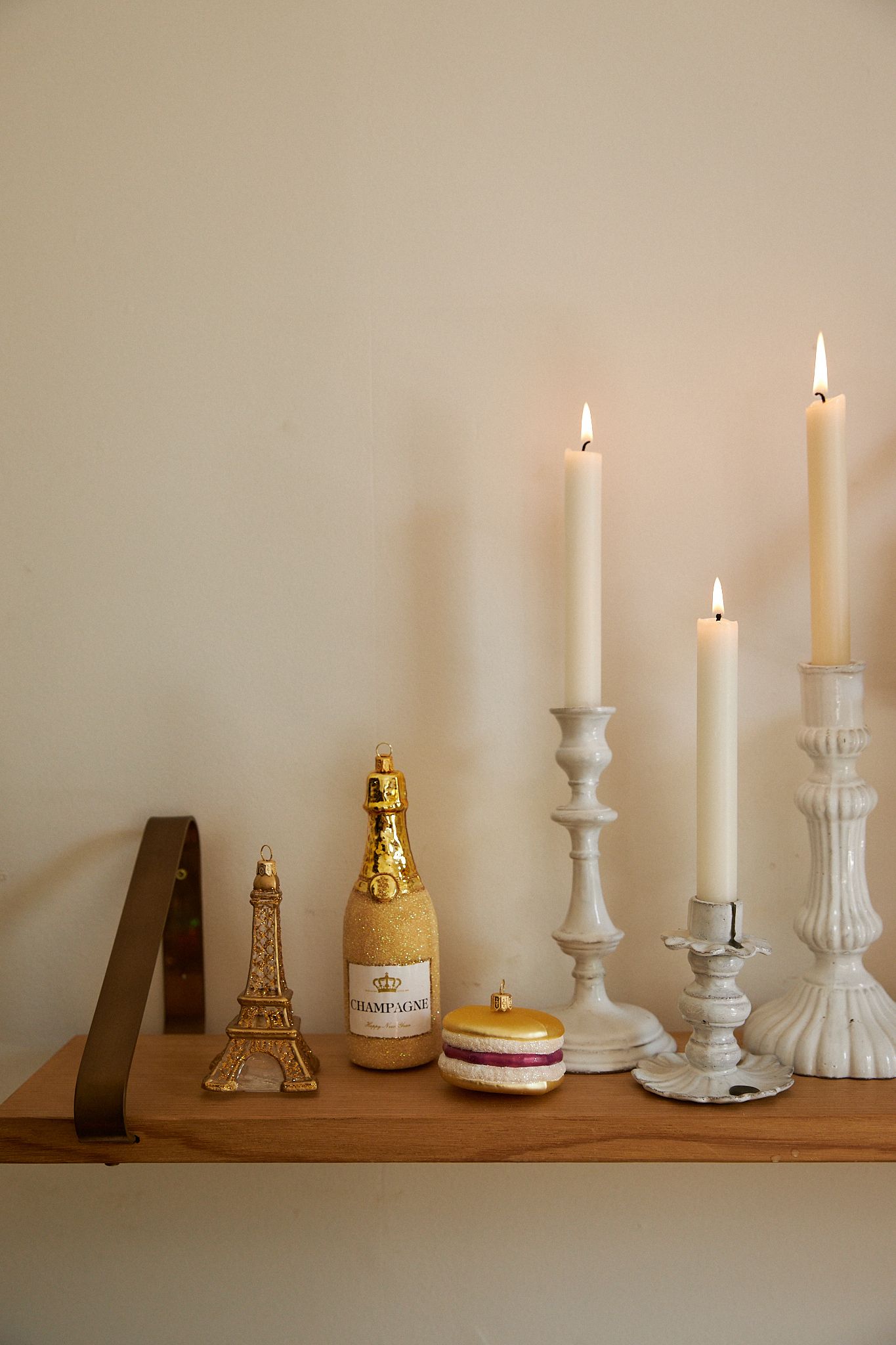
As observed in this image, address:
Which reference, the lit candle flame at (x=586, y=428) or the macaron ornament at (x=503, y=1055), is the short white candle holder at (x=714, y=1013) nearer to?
the macaron ornament at (x=503, y=1055)

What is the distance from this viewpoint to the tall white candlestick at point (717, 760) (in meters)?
0.50

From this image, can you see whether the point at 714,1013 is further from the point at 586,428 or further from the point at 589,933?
the point at 586,428

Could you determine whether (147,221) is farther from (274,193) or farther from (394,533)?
(394,533)

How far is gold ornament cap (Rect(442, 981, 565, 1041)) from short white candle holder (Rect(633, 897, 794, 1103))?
51 millimetres

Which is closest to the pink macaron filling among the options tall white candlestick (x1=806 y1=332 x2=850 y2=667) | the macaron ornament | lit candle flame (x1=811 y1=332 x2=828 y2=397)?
the macaron ornament

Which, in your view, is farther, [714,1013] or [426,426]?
[426,426]

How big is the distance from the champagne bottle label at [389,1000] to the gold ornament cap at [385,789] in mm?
77

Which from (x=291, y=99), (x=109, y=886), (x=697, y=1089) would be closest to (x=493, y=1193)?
(x=697, y=1089)

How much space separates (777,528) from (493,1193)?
405mm

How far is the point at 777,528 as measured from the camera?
601 millimetres

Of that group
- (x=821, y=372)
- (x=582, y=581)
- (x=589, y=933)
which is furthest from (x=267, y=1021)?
(x=821, y=372)

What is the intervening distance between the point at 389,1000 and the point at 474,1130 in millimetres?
81

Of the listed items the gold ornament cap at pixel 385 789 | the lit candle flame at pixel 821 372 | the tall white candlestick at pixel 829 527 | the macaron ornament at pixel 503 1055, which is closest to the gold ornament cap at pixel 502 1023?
the macaron ornament at pixel 503 1055

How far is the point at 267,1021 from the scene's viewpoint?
0.52m
